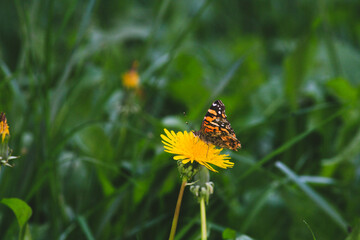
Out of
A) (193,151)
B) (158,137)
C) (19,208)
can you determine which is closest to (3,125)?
(19,208)

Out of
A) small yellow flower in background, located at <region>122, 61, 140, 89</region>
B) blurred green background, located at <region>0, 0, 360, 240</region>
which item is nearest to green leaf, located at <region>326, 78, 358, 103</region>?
blurred green background, located at <region>0, 0, 360, 240</region>

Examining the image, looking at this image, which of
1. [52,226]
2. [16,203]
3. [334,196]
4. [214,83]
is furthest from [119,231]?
[214,83]

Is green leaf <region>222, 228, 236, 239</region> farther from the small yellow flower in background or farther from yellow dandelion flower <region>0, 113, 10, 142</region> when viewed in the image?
the small yellow flower in background

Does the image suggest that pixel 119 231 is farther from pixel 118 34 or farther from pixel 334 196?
pixel 118 34

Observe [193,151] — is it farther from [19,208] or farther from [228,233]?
[19,208]

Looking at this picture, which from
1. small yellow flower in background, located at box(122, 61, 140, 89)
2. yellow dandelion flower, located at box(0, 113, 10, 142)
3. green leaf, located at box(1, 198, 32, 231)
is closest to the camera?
yellow dandelion flower, located at box(0, 113, 10, 142)

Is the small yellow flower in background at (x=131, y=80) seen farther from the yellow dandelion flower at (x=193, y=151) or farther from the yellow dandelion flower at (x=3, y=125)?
the yellow dandelion flower at (x=3, y=125)
